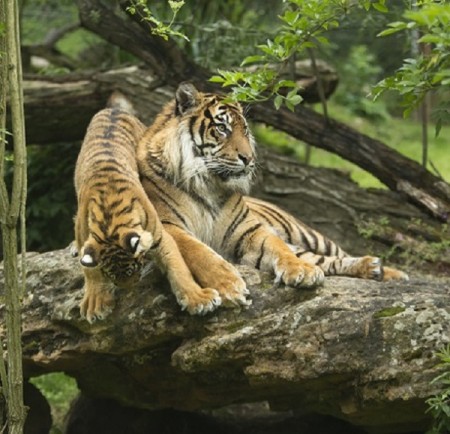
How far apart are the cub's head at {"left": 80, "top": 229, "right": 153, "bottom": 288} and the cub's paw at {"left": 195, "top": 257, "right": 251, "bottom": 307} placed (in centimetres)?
42

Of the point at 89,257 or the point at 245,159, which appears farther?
Result: the point at 245,159

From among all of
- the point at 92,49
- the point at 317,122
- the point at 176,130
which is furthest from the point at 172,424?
the point at 92,49

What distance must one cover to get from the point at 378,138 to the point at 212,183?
9.41 meters

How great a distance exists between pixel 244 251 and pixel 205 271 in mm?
647

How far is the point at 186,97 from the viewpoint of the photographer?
5.95m

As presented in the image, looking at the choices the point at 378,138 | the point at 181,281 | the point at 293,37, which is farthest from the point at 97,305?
the point at 378,138

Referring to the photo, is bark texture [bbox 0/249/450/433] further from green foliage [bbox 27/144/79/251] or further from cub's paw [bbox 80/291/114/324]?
green foliage [bbox 27/144/79/251]

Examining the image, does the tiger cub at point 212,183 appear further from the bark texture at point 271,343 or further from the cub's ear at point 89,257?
the cub's ear at point 89,257

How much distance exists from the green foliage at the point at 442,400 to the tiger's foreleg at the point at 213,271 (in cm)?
110

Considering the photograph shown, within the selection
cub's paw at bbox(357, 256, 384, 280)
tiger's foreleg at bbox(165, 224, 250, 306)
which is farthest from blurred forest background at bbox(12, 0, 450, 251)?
tiger's foreleg at bbox(165, 224, 250, 306)

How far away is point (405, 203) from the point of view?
26.2 feet

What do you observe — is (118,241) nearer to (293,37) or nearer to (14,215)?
(14,215)

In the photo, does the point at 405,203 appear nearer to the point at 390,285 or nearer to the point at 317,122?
the point at 317,122

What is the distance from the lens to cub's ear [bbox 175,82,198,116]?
233 inches
